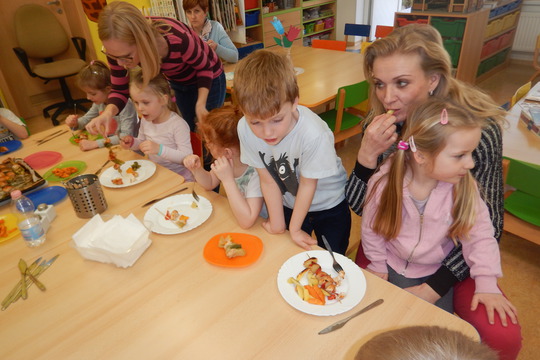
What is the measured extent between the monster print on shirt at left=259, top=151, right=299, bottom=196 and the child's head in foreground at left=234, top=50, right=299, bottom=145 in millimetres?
122

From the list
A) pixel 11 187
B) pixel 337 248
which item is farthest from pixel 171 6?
pixel 337 248

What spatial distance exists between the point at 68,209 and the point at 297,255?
942mm

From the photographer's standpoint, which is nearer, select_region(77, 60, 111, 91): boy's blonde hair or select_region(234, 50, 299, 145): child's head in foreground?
select_region(234, 50, 299, 145): child's head in foreground

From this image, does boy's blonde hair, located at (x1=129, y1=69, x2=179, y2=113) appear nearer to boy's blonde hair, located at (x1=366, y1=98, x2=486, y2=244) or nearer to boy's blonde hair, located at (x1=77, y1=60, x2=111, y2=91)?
boy's blonde hair, located at (x1=77, y1=60, x2=111, y2=91)

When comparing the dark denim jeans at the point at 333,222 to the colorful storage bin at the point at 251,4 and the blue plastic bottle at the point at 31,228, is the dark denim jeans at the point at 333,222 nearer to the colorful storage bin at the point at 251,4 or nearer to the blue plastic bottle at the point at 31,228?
the blue plastic bottle at the point at 31,228

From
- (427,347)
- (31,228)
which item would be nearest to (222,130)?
(31,228)

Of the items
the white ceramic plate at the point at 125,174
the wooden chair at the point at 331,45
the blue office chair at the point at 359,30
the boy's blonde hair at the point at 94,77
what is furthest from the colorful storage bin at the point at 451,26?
the white ceramic plate at the point at 125,174

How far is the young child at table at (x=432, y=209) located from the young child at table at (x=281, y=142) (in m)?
0.22

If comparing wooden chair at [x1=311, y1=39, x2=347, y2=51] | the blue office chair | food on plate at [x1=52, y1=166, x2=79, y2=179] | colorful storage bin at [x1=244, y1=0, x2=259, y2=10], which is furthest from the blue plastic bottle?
colorful storage bin at [x1=244, y1=0, x2=259, y2=10]

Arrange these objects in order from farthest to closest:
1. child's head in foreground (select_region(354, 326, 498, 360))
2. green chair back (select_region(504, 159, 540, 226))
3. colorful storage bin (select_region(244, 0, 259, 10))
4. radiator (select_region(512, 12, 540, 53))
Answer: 1. radiator (select_region(512, 12, 540, 53))
2. colorful storage bin (select_region(244, 0, 259, 10))
3. green chair back (select_region(504, 159, 540, 226))
4. child's head in foreground (select_region(354, 326, 498, 360))

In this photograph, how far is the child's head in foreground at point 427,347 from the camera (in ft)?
1.65

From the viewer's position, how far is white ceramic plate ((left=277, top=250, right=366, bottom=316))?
90cm

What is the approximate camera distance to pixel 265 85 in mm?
1065

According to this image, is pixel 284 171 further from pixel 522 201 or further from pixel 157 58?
pixel 522 201
